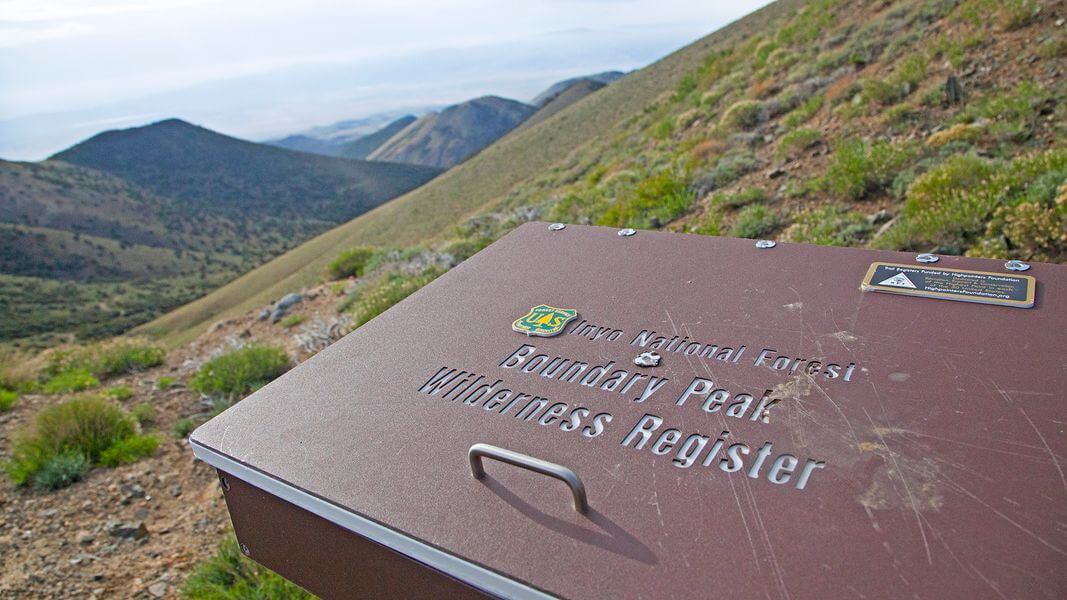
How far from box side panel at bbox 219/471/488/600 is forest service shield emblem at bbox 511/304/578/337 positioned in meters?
1.04

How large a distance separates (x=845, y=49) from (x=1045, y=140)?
6.12m

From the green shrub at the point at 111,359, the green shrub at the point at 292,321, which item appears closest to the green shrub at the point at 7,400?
the green shrub at the point at 111,359

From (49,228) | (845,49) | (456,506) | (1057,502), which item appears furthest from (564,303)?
(49,228)

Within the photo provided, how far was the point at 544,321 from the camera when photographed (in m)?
2.65

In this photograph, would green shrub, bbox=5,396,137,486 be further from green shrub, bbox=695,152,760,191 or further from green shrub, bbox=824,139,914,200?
green shrub, bbox=824,139,914,200

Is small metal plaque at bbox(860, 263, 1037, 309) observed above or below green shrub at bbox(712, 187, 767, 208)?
above

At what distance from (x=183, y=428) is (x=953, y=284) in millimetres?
5311

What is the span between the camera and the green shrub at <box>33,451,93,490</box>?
4445mm

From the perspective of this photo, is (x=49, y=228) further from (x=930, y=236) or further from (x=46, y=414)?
(x=930, y=236)

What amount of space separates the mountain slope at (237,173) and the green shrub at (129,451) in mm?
85580

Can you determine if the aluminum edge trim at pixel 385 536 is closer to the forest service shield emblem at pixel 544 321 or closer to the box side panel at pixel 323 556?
the box side panel at pixel 323 556

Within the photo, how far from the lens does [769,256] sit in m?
2.94

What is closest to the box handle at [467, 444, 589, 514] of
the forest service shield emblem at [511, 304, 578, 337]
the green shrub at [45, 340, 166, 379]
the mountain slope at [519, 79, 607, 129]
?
the forest service shield emblem at [511, 304, 578, 337]

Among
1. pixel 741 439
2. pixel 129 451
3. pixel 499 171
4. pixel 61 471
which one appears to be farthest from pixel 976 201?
pixel 499 171
